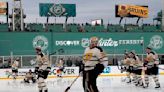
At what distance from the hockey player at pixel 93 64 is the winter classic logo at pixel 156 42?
92.1 feet

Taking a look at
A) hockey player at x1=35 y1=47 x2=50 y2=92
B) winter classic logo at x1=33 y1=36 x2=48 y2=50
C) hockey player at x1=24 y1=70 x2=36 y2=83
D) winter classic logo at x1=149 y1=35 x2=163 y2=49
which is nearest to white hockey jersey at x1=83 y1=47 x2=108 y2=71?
hockey player at x1=35 y1=47 x2=50 y2=92

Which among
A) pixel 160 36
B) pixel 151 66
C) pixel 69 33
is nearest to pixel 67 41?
pixel 69 33

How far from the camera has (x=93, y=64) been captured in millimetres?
10539

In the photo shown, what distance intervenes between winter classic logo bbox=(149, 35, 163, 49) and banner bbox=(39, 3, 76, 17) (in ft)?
33.4

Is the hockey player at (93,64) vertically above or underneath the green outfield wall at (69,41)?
above

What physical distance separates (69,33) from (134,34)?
5.46 meters

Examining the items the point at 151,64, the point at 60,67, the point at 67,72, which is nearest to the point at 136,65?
the point at 151,64

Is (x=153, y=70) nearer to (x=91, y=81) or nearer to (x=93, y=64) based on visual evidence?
(x=93, y=64)

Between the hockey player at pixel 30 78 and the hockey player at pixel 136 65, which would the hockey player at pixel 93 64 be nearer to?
the hockey player at pixel 136 65

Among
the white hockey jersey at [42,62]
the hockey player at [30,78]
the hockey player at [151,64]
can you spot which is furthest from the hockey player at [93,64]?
the hockey player at [30,78]

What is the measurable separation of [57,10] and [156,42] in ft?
37.7

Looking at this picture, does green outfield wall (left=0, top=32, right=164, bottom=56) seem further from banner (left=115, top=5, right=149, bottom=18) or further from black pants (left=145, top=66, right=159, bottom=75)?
black pants (left=145, top=66, right=159, bottom=75)

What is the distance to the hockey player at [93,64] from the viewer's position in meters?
10.4

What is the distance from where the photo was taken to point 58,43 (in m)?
37.1
